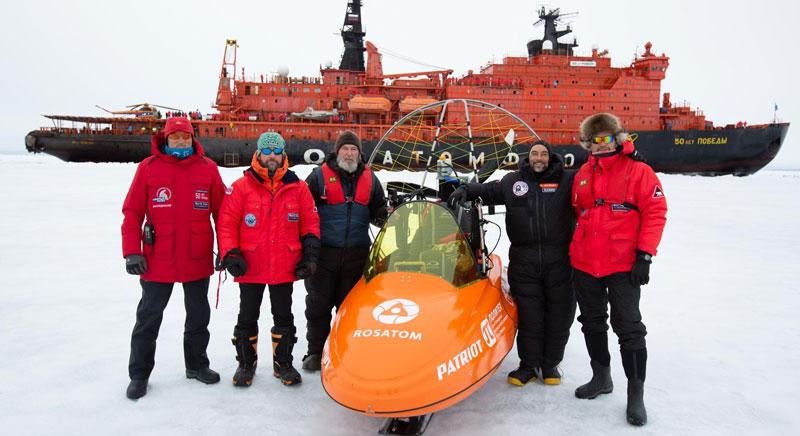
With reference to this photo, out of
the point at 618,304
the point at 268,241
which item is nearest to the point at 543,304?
the point at 618,304

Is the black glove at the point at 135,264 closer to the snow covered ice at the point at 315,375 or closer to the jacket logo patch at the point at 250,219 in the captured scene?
the jacket logo patch at the point at 250,219

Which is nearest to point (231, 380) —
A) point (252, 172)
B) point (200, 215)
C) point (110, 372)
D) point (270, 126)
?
point (110, 372)

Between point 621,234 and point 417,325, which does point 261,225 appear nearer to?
point 417,325

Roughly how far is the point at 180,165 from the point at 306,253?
1.03 meters

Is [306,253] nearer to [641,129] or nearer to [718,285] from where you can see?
[718,285]

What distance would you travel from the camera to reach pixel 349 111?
26.1 m

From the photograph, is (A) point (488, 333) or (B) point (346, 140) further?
(B) point (346, 140)

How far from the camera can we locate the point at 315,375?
3.26 metres

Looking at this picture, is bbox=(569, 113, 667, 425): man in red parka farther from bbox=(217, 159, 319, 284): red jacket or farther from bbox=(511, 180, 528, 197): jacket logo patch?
bbox=(217, 159, 319, 284): red jacket

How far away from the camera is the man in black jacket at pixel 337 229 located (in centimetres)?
344

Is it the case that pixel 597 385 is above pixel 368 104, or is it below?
below

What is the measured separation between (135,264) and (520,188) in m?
2.63

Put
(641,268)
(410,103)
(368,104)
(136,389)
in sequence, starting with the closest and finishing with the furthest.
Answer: (641,268) < (136,389) < (368,104) < (410,103)

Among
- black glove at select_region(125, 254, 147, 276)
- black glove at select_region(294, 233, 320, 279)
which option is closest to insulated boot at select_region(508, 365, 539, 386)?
black glove at select_region(294, 233, 320, 279)
